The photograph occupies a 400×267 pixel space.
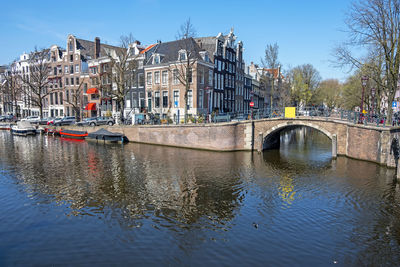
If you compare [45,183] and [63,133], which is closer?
[45,183]

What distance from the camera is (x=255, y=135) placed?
28.0 metres

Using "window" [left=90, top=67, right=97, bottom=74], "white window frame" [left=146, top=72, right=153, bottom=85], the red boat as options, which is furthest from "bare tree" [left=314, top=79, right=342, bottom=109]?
the red boat

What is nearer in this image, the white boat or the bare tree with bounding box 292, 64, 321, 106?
the white boat

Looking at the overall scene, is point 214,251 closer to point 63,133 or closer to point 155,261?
point 155,261

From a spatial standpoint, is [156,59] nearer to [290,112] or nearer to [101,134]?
[101,134]

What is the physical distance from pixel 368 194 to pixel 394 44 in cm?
1570

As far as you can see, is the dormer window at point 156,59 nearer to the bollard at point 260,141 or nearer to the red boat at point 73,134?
the red boat at point 73,134

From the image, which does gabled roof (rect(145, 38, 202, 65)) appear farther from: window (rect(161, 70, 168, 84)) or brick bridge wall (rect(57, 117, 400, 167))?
brick bridge wall (rect(57, 117, 400, 167))

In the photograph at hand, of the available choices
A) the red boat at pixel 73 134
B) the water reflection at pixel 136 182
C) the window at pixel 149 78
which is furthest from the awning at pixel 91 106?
the water reflection at pixel 136 182

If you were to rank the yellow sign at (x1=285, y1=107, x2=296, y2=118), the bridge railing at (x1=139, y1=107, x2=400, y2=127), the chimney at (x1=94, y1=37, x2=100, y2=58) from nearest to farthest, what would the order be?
the bridge railing at (x1=139, y1=107, x2=400, y2=127) → the yellow sign at (x1=285, y1=107, x2=296, y2=118) → the chimney at (x1=94, y1=37, x2=100, y2=58)

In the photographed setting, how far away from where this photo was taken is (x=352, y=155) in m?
23.3

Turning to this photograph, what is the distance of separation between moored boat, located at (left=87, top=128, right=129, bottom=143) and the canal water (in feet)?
40.5

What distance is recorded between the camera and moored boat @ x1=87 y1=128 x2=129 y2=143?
34062 millimetres

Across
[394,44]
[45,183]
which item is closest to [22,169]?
[45,183]
